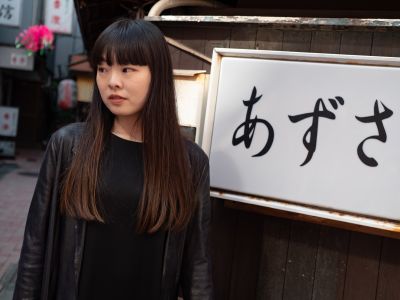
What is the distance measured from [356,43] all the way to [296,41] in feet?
1.14

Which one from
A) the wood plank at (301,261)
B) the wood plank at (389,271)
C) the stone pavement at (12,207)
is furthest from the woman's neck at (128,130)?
the stone pavement at (12,207)

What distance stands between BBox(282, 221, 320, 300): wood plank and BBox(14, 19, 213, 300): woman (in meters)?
0.92

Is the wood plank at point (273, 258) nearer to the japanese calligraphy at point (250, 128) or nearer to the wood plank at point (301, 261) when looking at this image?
the wood plank at point (301, 261)

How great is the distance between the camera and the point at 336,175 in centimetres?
232

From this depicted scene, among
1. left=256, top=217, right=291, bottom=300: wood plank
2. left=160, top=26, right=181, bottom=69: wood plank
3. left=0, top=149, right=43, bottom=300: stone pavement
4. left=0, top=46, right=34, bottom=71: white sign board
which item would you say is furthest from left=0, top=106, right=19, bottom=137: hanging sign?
left=256, top=217, right=291, bottom=300: wood plank

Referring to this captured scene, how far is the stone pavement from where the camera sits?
19.4 ft

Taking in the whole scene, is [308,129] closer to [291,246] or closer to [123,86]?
[291,246]

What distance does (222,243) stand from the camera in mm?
2945

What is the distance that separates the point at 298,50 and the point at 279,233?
112 cm

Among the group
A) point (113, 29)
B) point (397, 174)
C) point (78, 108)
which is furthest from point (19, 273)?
point (78, 108)

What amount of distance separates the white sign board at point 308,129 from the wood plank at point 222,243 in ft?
1.11

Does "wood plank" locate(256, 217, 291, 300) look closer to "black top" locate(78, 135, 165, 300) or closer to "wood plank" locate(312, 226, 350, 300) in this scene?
"wood plank" locate(312, 226, 350, 300)

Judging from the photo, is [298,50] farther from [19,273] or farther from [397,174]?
[19,273]

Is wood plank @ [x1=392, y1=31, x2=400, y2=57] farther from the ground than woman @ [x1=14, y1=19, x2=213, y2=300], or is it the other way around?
wood plank @ [x1=392, y1=31, x2=400, y2=57]
